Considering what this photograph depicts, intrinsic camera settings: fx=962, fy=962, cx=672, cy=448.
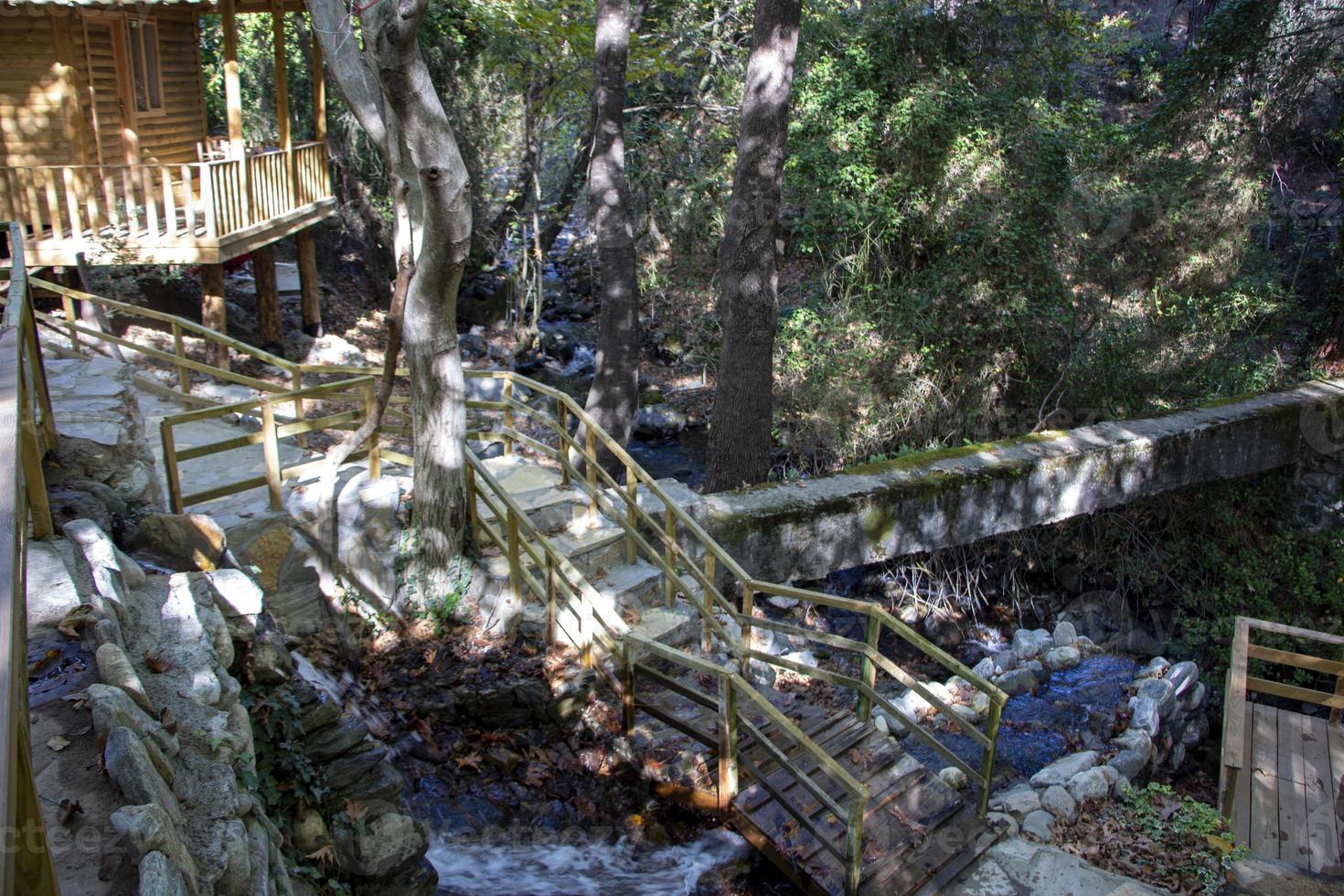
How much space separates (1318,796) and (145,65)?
18165 millimetres

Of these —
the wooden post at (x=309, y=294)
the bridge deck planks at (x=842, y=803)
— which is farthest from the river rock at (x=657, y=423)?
the bridge deck planks at (x=842, y=803)

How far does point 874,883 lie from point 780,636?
15.7 feet

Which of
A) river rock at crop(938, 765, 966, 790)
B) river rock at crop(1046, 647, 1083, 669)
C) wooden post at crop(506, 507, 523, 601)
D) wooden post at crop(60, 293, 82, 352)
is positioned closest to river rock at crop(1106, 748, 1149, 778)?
river rock at crop(938, 765, 966, 790)

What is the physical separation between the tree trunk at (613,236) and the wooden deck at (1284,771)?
7.01 m

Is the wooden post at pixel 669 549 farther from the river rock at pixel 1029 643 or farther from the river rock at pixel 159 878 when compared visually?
the river rock at pixel 1029 643

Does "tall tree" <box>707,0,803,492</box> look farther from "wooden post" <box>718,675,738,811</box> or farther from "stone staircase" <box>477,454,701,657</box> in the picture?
"wooden post" <box>718,675,738,811</box>

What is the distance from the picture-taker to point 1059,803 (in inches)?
281

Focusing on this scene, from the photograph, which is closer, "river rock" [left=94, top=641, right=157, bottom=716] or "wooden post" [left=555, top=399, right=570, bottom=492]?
"river rock" [left=94, top=641, right=157, bottom=716]

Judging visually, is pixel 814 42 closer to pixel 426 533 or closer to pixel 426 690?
pixel 426 533

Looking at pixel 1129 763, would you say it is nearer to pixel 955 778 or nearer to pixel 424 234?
pixel 955 778

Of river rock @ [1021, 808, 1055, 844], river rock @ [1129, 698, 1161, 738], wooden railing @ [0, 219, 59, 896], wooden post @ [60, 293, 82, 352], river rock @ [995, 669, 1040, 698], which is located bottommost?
river rock @ [995, 669, 1040, 698]

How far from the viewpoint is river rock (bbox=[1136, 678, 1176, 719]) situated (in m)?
9.51

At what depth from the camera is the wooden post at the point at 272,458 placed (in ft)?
24.6

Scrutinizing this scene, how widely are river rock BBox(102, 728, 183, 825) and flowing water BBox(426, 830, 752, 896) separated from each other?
113 inches
